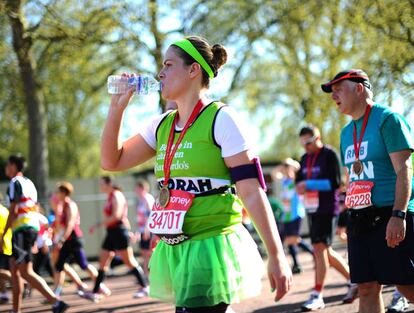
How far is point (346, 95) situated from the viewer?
5.39m

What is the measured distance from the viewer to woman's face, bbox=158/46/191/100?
12.3 ft

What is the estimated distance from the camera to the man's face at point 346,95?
5344 mm

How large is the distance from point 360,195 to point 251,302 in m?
4.51

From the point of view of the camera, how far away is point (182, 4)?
1711 centimetres

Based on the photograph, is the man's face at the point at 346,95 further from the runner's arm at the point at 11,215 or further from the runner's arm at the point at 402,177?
the runner's arm at the point at 11,215

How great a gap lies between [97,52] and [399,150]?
14639 millimetres

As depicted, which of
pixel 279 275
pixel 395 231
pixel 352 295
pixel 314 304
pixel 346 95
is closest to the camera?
pixel 279 275

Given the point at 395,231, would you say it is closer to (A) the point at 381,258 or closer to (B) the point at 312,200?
(A) the point at 381,258

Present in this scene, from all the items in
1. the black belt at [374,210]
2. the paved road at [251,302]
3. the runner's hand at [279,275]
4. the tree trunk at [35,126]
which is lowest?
the paved road at [251,302]

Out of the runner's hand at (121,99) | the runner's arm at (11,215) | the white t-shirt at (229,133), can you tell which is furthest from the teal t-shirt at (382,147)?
the runner's arm at (11,215)

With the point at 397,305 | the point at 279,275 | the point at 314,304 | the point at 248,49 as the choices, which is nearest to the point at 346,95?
the point at 279,275

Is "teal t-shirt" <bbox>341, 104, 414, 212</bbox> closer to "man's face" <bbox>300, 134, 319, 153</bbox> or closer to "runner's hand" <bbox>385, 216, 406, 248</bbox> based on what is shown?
"runner's hand" <bbox>385, 216, 406, 248</bbox>

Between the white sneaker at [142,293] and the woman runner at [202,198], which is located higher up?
the woman runner at [202,198]

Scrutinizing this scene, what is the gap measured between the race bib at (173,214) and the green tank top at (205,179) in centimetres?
3
